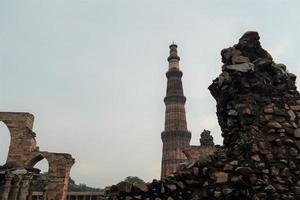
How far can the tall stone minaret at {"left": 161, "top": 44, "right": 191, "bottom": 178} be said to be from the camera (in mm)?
27922

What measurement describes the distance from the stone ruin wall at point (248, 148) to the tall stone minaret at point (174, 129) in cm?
2328

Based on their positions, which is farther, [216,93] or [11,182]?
[11,182]

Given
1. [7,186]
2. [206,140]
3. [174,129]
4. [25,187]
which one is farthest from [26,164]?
[174,129]

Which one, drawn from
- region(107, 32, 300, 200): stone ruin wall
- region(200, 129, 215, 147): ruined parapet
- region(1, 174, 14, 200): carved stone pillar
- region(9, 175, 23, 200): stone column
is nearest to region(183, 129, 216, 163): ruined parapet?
region(200, 129, 215, 147): ruined parapet

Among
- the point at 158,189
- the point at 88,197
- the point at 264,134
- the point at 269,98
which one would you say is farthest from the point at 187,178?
the point at 88,197

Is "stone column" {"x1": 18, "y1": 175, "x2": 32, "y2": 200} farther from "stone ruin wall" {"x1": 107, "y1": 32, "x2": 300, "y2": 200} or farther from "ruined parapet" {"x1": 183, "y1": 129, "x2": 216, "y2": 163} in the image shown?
"stone ruin wall" {"x1": 107, "y1": 32, "x2": 300, "y2": 200}

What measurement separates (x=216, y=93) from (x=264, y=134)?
2.76 feet

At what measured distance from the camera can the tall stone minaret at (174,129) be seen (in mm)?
27922

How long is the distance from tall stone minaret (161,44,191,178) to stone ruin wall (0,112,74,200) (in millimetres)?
13817

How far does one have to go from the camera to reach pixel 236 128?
3.24 m

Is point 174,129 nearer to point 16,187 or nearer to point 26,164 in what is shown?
point 26,164

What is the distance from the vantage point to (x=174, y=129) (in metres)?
28.8

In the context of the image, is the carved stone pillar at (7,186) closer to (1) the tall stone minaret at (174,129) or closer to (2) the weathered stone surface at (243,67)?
(2) the weathered stone surface at (243,67)

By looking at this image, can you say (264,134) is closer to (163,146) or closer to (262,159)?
(262,159)
